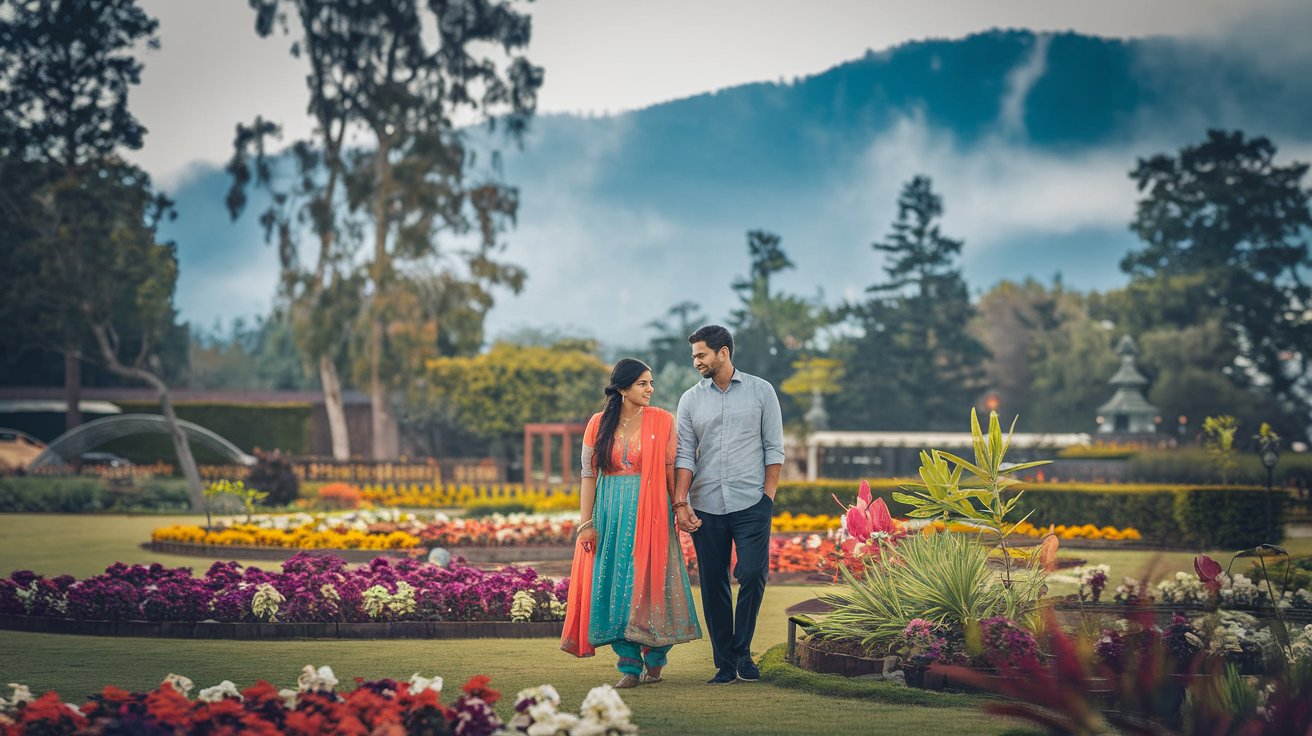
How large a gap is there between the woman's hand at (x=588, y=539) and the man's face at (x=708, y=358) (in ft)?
3.08

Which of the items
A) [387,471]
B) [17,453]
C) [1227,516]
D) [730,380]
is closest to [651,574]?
[730,380]

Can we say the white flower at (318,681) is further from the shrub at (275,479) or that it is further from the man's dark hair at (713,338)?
the shrub at (275,479)

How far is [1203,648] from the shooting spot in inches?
245

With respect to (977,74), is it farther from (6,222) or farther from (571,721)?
Answer: (571,721)

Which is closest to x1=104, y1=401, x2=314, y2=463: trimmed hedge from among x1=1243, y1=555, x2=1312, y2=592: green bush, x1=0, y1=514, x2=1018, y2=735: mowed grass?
x1=0, y1=514, x2=1018, y2=735: mowed grass

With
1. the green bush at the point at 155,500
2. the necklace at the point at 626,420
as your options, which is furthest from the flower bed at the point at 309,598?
the green bush at the point at 155,500

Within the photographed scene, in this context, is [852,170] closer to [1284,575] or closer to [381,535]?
[381,535]

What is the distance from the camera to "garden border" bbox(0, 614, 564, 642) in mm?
8297

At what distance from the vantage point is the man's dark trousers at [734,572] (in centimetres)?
652

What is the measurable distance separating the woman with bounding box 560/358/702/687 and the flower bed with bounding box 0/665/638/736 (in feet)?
6.54

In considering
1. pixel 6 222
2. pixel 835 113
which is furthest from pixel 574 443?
pixel 835 113

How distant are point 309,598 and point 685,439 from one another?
2.89m

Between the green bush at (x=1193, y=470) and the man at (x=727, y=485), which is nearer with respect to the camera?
the man at (x=727, y=485)

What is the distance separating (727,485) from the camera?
260 inches
